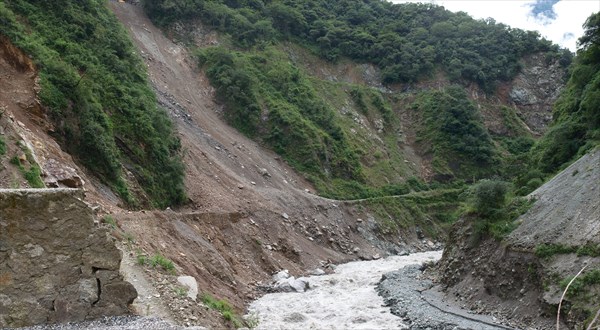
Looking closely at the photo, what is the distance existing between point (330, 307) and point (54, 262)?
1354 centimetres

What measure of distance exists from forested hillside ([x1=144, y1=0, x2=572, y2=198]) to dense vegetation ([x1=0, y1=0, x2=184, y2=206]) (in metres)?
18.6

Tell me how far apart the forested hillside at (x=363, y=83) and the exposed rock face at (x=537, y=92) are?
5.96ft

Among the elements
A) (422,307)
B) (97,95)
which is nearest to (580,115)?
(422,307)

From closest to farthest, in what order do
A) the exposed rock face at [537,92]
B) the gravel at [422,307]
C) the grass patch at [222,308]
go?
the grass patch at [222,308], the gravel at [422,307], the exposed rock face at [537,92]

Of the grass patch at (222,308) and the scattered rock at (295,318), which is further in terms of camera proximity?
the scattered rock at (295,318)

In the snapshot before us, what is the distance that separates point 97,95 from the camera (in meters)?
24.2

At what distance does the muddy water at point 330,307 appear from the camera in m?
18.2

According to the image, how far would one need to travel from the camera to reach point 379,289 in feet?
81.2

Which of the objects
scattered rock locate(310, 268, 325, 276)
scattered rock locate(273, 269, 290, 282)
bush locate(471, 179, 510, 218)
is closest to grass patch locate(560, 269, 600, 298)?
bush locate(471, 179, 510, 218)

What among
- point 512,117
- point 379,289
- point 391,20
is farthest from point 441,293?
point 391,20

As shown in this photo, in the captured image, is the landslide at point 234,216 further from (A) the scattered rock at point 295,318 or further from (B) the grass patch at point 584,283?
(B) the grass patch at point 584,283

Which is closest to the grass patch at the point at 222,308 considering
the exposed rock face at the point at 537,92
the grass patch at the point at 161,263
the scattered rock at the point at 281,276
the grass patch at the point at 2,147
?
the grass patch at the point at 161,263

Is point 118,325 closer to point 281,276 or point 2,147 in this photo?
point 2,147

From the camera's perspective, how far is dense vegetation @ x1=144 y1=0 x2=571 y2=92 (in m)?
61.2
